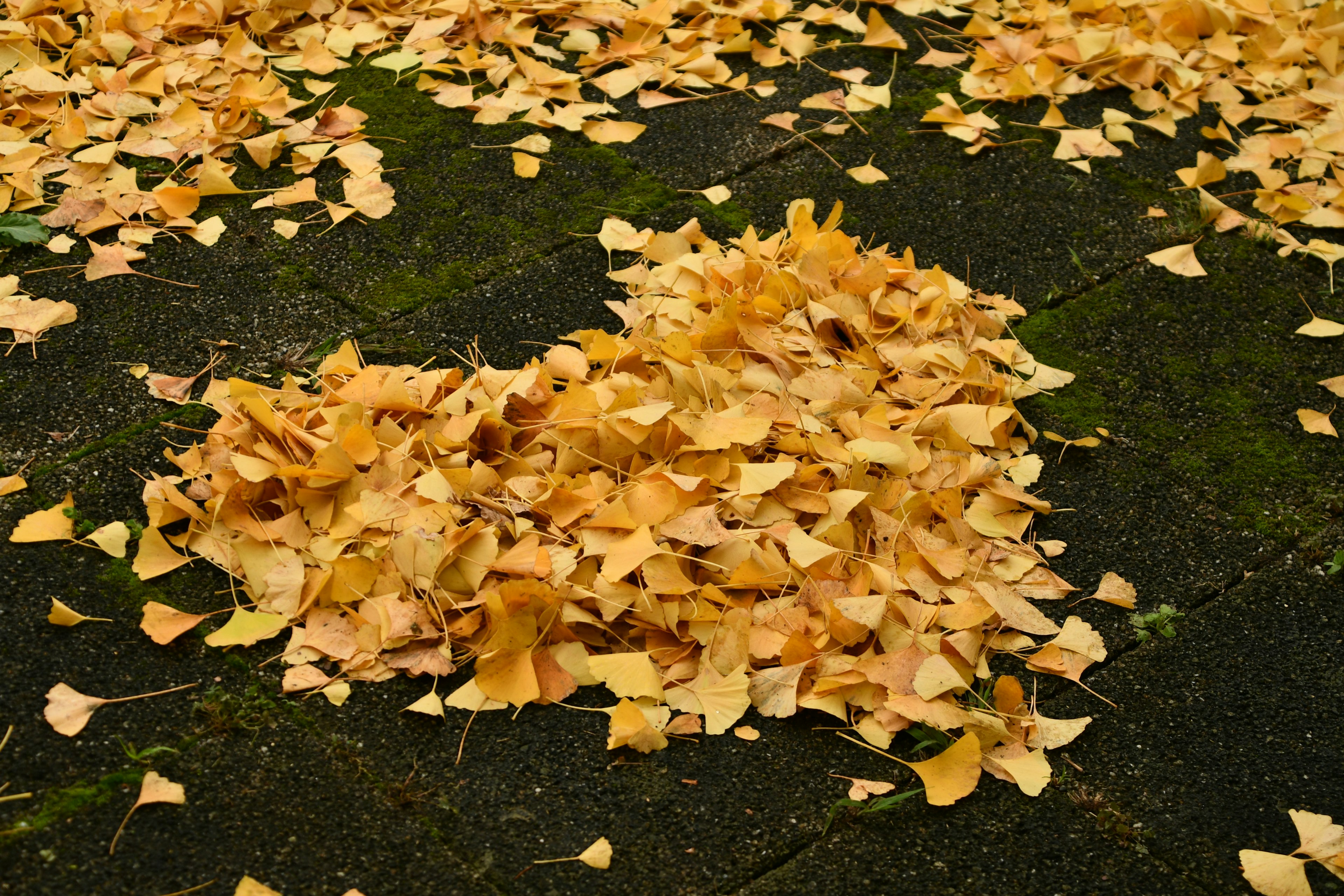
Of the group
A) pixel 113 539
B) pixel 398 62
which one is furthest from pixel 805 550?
pixel 398 62

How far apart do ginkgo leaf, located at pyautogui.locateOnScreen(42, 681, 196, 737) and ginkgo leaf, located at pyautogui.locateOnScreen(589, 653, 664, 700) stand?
587mm

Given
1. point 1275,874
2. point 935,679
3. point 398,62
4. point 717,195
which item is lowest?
point 1275,874

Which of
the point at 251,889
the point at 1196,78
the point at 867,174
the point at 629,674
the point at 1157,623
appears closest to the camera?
the point at 251,889

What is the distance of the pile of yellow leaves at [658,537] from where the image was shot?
150 cm

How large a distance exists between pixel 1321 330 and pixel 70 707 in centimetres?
227

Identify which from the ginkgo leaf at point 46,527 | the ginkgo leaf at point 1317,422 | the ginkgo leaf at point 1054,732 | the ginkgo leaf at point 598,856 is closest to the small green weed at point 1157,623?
the ginkgo leaf at point 1054,732

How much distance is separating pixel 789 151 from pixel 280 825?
185 centimetres

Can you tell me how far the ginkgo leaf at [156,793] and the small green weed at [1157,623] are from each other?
1314 millimetres

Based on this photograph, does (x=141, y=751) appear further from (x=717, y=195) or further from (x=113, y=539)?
(x=717, y=195)

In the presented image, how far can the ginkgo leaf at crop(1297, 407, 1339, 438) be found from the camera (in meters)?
2.04

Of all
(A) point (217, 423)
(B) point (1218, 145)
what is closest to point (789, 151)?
(B) point (1218, 145)

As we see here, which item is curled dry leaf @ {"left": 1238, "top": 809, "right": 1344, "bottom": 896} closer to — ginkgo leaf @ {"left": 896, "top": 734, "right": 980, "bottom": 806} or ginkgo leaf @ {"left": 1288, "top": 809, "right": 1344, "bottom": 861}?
ginkgo leaf @ {"left": 1288, "top": 809, "right": 1344, "bottom": 861}

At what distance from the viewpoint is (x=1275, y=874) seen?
137cm

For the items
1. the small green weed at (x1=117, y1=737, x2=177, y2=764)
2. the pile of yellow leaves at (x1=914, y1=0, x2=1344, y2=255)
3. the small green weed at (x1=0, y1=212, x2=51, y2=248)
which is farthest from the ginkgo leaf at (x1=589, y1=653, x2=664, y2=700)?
the pile of yellow leaves at (x1=914, y1=0, x2=1344, y2=255)
